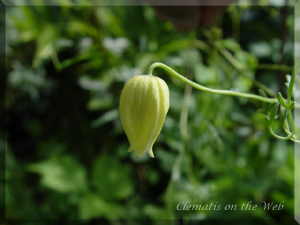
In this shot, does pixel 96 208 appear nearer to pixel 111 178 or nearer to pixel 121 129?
pixel 111 178

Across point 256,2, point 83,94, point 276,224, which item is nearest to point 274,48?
point 256,2

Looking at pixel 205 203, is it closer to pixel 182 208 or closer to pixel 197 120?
pixel 182 208

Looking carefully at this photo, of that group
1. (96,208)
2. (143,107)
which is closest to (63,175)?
(96,208)

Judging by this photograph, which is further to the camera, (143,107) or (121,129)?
(121,129)

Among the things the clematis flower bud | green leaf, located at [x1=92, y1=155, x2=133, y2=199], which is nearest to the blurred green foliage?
green leaf, located at [x1=92, y1=155, x2=133, y2=199]

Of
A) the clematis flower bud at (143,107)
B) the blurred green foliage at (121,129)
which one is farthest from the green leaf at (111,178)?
the clematis flower bud at (143,107)

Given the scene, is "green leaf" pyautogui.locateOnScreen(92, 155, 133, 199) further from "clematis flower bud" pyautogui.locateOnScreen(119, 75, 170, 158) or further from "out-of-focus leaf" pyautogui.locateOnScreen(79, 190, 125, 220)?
"clematis flower bud" pyautogui.locateOnScreen(119, 75, 170, 158)
